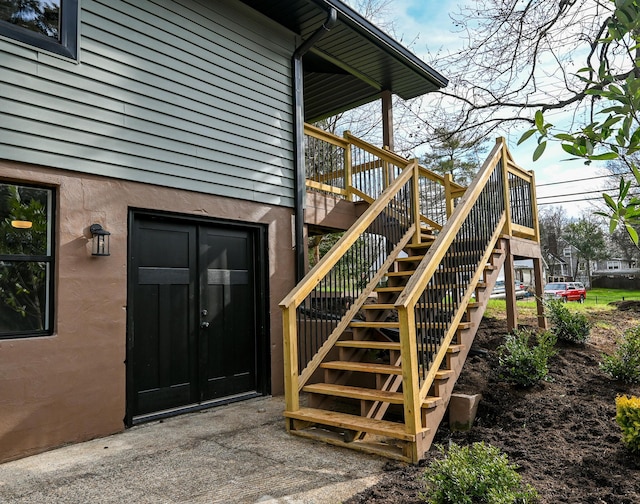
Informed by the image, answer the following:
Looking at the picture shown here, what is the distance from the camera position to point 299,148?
582 cm

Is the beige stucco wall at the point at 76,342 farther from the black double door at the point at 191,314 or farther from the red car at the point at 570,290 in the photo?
the red car at the point at 570,290

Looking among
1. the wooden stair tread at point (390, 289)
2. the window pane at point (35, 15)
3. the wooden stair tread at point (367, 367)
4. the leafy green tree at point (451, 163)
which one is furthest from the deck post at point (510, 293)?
the leafy green tree at point (451, 163)

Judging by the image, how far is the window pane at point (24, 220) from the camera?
11.5 feet

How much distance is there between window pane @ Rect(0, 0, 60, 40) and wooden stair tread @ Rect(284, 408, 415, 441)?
3829mm

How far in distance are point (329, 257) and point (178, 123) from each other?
83.4 inches

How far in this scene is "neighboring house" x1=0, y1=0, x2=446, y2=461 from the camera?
11.7ft

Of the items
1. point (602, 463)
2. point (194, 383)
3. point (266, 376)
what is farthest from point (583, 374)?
point (194, 383)

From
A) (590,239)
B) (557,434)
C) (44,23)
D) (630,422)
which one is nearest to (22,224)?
(44,23)

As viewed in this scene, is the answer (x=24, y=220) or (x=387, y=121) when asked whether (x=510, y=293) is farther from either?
(x=24, y=220)

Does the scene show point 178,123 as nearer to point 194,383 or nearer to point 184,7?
point 184,7

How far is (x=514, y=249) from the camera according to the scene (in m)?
5.57

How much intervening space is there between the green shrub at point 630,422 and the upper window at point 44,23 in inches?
198

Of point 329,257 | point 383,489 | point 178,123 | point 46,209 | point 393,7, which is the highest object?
point 393,7

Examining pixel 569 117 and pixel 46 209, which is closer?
pixel 46 209
